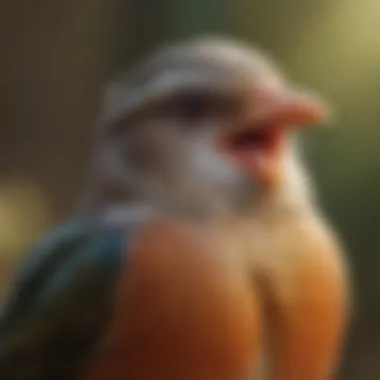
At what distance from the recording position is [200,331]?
1.49ft

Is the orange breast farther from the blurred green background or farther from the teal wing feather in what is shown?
the blurred green background

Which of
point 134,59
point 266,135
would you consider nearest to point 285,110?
point 266,135

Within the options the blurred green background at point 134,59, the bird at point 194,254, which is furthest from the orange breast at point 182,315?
the blurred green background at point 134,59

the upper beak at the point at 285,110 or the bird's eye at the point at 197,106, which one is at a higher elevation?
the bird's eye at the point at 197,106

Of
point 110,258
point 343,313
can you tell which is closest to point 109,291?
point 110,258

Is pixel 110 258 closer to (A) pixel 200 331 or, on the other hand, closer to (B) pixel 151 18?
(A) pixel 200 331

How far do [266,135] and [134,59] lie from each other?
0.13 meters

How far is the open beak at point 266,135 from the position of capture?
0.48 meters

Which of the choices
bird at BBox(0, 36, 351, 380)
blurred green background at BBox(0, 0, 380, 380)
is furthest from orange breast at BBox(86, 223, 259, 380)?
blurred green background at BBox(0, 0, 380, 380)

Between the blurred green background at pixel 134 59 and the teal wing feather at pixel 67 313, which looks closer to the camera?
the teal wing feather at pixel 67 313

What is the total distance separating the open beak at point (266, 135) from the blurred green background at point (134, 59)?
3.7 inches

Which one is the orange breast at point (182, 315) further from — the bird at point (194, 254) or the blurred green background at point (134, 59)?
the blurred green background at point (134, 59)

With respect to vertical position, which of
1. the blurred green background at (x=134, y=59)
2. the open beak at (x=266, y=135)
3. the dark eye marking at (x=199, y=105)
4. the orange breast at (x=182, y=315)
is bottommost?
the orange breast at (x=182, y=315)

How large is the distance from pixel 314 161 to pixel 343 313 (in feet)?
0.30
